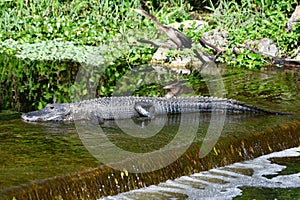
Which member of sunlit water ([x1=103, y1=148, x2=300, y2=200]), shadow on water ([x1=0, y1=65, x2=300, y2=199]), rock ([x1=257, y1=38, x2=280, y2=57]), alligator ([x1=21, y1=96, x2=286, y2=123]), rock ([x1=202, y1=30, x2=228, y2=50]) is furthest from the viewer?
rock ([x1=202, y1=30, x2=228, y2=50])

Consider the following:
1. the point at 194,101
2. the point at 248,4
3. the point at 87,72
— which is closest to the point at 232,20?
the point at 248,4

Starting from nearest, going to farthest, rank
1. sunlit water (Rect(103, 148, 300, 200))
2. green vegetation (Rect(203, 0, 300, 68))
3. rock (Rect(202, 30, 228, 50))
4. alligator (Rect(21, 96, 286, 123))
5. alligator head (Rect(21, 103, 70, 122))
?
sunlit water (Rect(103, 148, 300, 200)) → alligator head (Rect(21, 103, 70, 122)) → alligator (Rect(21, 96, 286, 123)) → green vegetation (Rect(203, 0, 300, 68)) → rock (Rect(202, 30, 228, 50))

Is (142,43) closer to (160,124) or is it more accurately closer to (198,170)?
(160,124)

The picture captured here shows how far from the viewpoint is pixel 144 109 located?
773cm

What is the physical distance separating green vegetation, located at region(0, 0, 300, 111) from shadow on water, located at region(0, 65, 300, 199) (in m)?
2.51

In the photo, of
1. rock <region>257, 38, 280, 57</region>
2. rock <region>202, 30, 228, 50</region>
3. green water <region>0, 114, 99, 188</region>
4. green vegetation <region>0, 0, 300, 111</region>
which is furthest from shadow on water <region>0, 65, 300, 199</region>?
rock <region>202, 30, 228, 50</region>

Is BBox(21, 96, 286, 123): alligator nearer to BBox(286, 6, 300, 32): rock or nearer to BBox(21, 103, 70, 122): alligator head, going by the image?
BBox(21, 103, 70, 122): alligator head

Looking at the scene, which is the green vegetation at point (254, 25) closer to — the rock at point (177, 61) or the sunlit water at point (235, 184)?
the rock at point (177, 61)

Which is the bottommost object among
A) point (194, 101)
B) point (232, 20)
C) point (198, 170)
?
point (198, 170)

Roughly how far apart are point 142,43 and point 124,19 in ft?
5.37

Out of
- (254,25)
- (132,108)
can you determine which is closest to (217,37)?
(254,25)

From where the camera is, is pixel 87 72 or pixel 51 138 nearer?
pixel 51 138

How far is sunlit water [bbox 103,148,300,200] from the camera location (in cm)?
580

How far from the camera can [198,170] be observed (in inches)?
251
